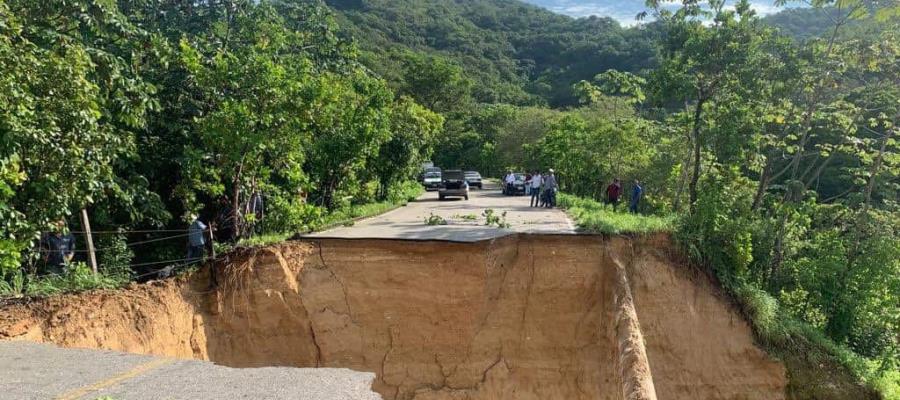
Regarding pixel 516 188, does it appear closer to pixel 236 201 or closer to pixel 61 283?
pixel 236 201

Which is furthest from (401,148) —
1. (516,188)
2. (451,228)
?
(516,188)

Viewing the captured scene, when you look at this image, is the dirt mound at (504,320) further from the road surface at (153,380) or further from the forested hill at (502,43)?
the forested hill at (502,43)

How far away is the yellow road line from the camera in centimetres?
597

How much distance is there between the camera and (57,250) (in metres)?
10.2

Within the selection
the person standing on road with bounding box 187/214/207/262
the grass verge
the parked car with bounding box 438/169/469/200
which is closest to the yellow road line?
the person standing on road with bounding box 187/214/207/262

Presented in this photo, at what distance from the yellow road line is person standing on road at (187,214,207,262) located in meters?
4.88

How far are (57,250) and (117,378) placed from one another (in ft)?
16.3

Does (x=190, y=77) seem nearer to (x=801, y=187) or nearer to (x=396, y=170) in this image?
(x=396, y=170)

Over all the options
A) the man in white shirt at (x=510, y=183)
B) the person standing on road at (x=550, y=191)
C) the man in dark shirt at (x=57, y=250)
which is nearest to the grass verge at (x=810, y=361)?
the person standing on road at (x=550, y=191)

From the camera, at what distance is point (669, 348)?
13047mm

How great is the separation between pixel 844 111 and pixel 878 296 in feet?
17.9

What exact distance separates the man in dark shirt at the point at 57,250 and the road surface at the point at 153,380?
338cm

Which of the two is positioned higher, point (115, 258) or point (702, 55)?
point (702, 55)

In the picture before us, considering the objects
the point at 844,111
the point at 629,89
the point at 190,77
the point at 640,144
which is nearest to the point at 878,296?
the point at 844,111
